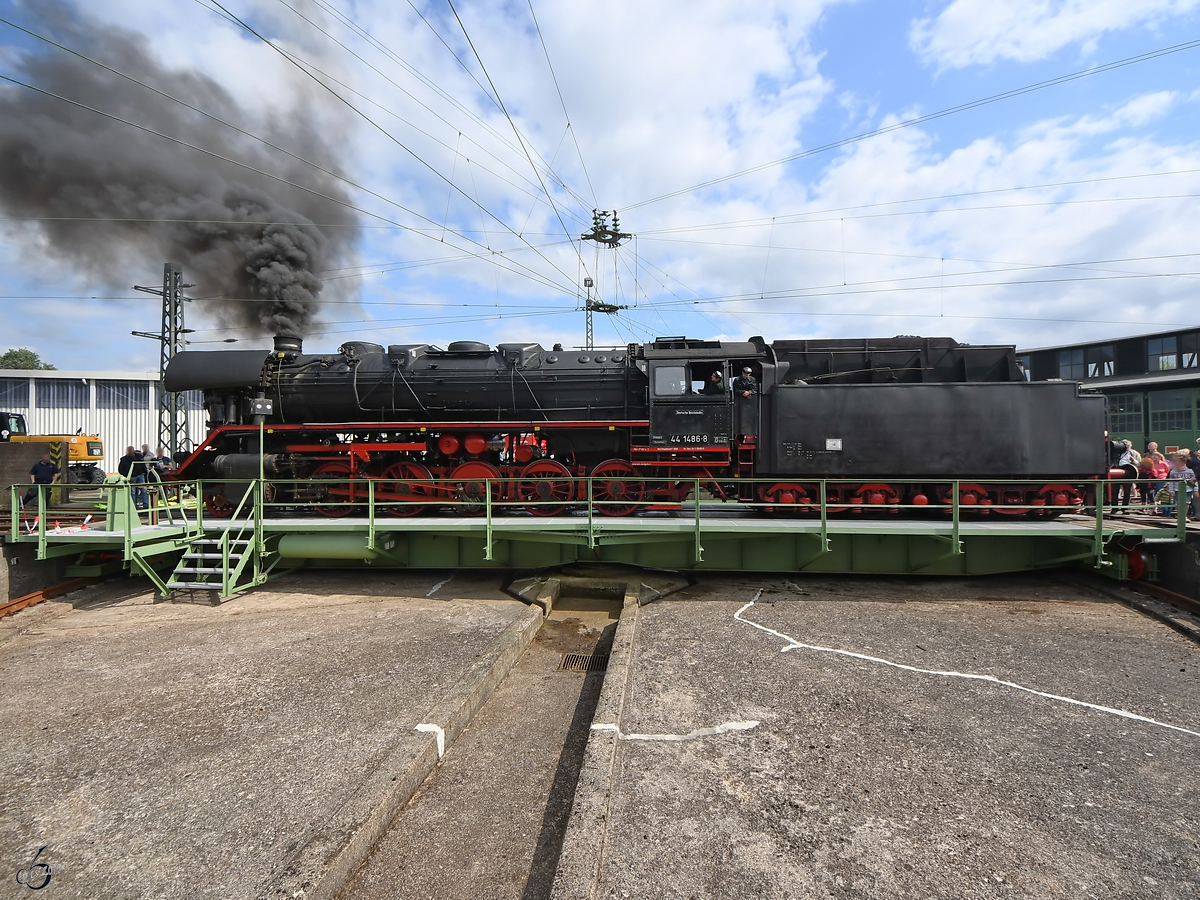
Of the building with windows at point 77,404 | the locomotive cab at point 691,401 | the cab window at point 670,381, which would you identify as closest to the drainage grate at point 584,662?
the locomotive cab at point 691,401

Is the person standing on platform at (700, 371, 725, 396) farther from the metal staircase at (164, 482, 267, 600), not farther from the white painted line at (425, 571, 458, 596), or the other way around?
the metal staircase at (164, 482, 267, 600)

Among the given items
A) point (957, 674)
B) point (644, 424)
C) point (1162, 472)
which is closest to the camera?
point (957, 674)

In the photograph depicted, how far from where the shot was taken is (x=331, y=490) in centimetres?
984

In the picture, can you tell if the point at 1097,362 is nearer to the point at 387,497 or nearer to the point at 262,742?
the point at 387,497

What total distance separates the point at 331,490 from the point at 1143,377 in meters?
33.6

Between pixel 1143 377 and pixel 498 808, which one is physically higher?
pixel 1143 377

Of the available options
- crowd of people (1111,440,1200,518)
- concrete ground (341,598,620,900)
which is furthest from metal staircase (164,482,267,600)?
crowd of people (1111,440,1200,518)

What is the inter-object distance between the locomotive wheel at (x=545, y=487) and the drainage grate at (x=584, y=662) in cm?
356

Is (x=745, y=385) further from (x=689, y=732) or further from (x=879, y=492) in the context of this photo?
(x=689, y=732)

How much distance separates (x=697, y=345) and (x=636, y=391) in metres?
1.30

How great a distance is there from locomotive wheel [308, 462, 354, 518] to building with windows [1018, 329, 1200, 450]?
781 inches

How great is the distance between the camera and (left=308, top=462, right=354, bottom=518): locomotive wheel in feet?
32.3

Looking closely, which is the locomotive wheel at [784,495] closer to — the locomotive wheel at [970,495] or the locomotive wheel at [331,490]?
the locomotive wheel at [970,495]

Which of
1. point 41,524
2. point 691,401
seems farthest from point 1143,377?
point 41,524
